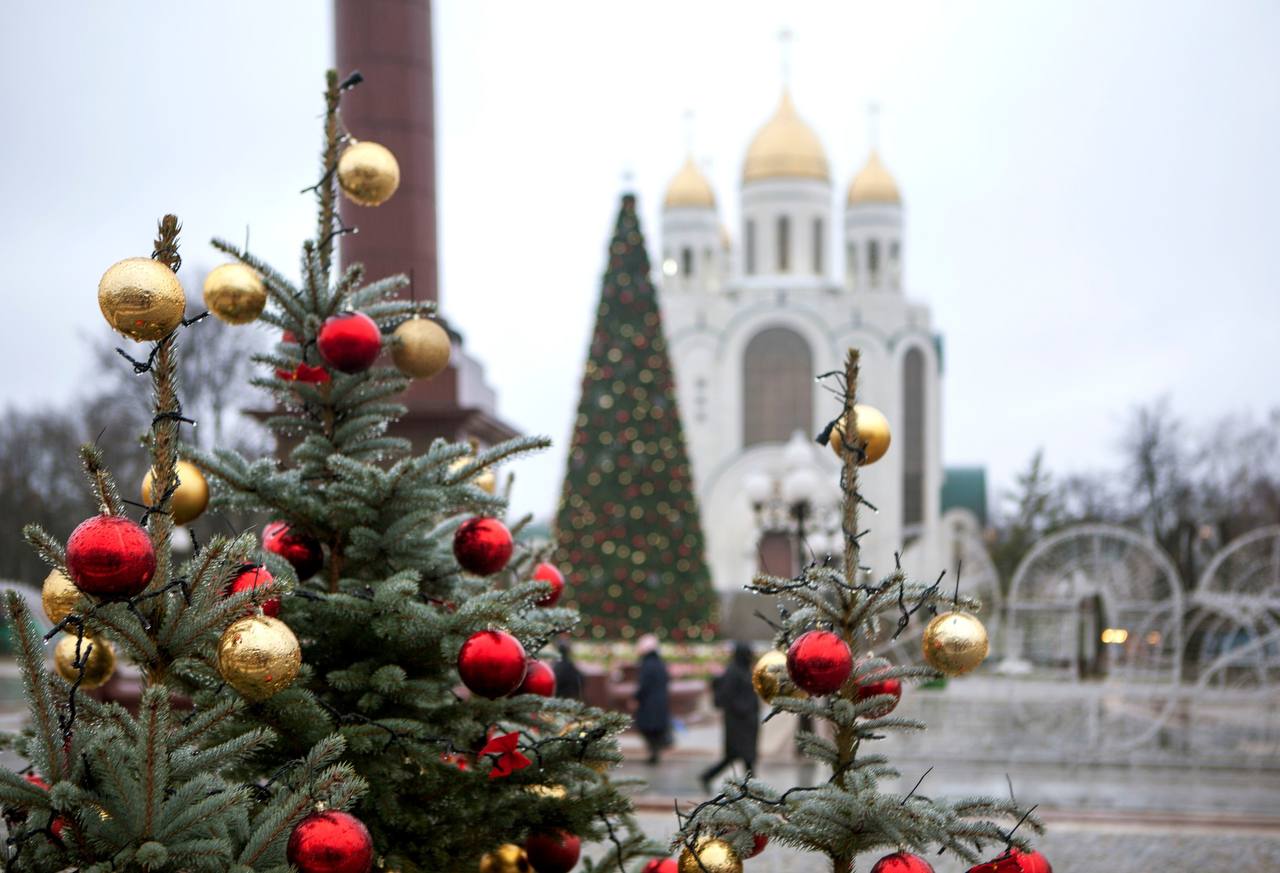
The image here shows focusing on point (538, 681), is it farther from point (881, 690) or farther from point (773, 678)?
point (881, 690)

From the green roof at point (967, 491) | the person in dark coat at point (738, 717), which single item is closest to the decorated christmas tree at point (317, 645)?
the person in dark coat at point (738, 717)

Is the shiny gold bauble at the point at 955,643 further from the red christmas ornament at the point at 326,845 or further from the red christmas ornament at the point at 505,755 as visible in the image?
the red christmas ornament at the point at 326,845

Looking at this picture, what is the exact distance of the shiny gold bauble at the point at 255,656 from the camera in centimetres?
325

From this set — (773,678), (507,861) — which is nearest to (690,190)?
(507,861)

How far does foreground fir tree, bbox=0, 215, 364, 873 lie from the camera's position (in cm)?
296

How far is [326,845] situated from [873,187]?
59.5 metres

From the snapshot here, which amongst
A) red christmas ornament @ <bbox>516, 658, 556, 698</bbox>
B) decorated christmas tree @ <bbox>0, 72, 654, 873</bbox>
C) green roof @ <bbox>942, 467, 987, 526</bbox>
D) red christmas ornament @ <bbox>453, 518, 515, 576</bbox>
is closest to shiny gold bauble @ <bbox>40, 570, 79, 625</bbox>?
decorated christmas tree @ <bbox>0, 72, 654, 873</bbox>

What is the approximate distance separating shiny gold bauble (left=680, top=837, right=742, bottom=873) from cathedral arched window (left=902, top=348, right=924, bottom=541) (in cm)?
5627

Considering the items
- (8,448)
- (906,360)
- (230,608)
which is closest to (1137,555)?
(230,608)

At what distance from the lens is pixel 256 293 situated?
4574 millimetres

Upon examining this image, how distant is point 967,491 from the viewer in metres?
66.5

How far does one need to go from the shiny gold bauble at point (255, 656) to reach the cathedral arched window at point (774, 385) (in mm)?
54505

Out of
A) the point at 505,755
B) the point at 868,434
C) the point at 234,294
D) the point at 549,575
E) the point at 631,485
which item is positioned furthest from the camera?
the point at 631,485

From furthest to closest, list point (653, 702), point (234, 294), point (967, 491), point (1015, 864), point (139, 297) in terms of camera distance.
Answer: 1. point (967, 491)
2. point (653, 702)
3. point (234, 294)
4. point (1015, 864)
5. point (139, 297)
